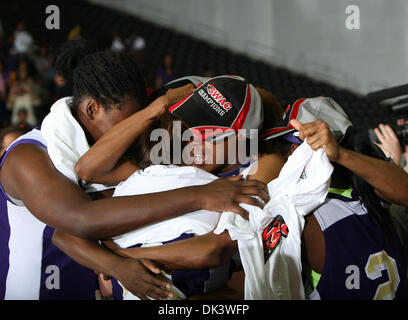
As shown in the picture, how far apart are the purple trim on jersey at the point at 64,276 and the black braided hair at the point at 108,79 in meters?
0.48

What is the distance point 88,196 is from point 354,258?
2.56ft

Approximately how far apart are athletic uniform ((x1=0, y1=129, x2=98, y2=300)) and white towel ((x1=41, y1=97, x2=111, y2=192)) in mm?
84

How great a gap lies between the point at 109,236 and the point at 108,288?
0.28m

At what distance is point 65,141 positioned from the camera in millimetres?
1504

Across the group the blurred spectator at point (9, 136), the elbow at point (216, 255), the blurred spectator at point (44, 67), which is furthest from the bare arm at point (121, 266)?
the blurred spectator at point (44, 67)

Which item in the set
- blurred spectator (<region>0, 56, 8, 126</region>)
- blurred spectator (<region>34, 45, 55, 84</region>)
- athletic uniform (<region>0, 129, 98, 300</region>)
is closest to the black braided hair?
athletic uniform (<region>0, 129, 98, 300</region>)

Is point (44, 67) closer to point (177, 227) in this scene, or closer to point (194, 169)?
point (194, 169)

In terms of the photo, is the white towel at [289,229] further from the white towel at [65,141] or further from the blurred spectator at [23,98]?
the blurred spectator at [23,98]

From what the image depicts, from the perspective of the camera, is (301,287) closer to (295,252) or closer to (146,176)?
(295,252)

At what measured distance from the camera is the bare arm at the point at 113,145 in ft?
A: 4.73

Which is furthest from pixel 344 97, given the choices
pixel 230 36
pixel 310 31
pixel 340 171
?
pixel 340 171

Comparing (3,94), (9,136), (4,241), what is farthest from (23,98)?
(4,241)

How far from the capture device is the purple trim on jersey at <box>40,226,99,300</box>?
160cm

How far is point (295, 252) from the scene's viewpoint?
4.15 ft
